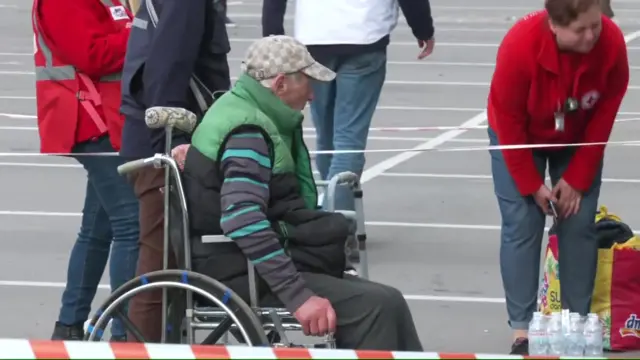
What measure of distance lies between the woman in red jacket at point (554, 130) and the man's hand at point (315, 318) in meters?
1.38

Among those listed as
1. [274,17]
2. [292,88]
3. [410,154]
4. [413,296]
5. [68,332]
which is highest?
[292,88]

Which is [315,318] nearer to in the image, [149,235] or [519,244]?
[149,235]

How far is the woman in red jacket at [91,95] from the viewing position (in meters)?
5.91

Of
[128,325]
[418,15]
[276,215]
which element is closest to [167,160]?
[276,215]

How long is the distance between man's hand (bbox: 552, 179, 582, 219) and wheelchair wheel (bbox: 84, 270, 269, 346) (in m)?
1.52

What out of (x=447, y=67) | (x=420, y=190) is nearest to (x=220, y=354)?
(x=420, y=190)

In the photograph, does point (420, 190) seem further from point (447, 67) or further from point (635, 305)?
point (447, 67)

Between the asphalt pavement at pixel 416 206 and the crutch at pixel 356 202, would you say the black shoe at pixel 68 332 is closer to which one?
the asphalt pavement at pixel 416 206

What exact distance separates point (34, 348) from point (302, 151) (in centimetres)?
178

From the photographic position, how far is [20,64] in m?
18.5

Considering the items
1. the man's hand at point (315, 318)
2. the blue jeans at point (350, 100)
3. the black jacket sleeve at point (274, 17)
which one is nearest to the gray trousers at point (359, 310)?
the man's hand at point (315, 318)

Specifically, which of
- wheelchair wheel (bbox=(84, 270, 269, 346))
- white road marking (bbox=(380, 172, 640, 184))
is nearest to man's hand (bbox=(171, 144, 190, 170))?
wheelchair wheel (bbox=(84, 270, 269, 346))

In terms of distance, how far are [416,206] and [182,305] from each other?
15.6 ft

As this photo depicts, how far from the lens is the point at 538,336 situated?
18.6 ft
